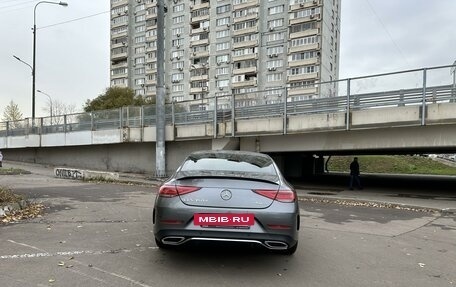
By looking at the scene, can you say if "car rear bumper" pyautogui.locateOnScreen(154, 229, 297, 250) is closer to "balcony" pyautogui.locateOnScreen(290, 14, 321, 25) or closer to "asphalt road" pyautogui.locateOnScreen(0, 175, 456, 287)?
"asphalt road" pyautogui.locateOnScreen(0, 175, 456, 287)

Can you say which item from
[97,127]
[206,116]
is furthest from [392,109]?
[97,127]

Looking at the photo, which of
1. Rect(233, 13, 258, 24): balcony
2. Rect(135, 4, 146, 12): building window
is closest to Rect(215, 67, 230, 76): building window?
Rect(233, 13, 258, 24): balcony

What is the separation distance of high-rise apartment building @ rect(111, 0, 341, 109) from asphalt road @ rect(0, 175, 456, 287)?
56382 mm

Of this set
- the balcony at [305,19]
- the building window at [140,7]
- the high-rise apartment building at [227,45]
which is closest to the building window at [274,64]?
the high-rise apartment building at [227,45]

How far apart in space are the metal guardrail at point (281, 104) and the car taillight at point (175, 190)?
12328mm

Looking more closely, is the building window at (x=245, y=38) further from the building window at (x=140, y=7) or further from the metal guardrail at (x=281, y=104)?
the metal guardrail at (x=281, y=104)

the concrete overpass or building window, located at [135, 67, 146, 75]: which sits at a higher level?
building window, located at [135, 67, 146, 75]

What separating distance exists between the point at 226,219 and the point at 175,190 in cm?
68

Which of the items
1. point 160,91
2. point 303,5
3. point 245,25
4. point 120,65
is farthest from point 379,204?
point 120,65

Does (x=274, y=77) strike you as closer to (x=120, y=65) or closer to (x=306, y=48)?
(x=306, y=48)

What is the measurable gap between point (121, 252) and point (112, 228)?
1.76 m

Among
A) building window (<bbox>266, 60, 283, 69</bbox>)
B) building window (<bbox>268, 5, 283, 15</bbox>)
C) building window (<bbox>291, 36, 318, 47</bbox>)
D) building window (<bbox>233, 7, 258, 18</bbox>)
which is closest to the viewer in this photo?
building window (<bbox>291, 36, 318, 47</bbox>)

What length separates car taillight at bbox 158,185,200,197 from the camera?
15.0 feet

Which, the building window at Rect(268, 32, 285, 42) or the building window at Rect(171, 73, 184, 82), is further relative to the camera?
the building window at Rect(171, 73, 184, 82)
